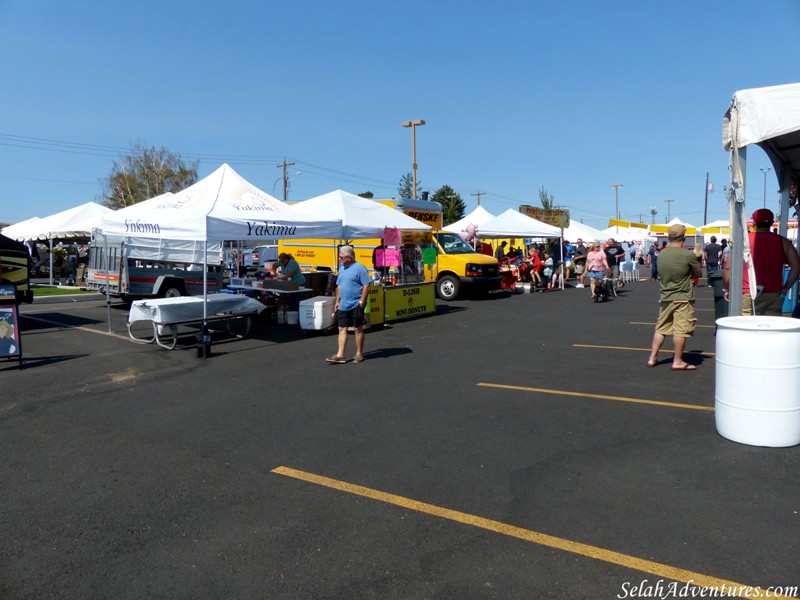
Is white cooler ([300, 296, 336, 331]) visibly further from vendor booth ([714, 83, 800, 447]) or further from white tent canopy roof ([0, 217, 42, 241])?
white tent canopy roof ([0, 217, 42, 241])

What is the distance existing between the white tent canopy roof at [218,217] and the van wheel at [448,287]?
742 centimetres

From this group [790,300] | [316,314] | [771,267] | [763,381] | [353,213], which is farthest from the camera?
[353,213]

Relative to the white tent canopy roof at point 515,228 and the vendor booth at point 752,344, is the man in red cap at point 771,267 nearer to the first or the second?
the vendor booth at point 752,344

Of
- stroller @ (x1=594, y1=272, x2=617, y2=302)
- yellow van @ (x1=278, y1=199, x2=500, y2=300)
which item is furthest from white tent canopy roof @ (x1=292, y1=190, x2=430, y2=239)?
stroller @ (x1=594, y1=272, x2=617, y2=302)

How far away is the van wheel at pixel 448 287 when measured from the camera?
19.0 meters

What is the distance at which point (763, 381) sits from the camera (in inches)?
191

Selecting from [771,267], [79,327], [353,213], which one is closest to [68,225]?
[79,327]

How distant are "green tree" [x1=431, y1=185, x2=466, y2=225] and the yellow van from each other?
42155mm

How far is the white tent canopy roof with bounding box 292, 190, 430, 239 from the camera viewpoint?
13.4m

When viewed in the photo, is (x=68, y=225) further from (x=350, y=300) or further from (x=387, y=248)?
(x=350, y=300)

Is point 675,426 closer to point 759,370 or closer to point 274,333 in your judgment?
point 759,370

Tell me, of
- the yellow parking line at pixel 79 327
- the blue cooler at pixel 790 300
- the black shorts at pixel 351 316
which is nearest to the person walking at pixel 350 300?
the black shorts at pixel 351 316

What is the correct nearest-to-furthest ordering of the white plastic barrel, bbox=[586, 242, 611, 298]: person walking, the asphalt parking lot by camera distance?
1. the asphalt parking lot
2. the white plastic barrel
3. bbox=[586, 242, 611, 298]: person walking

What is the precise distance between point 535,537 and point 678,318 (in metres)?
5.10
